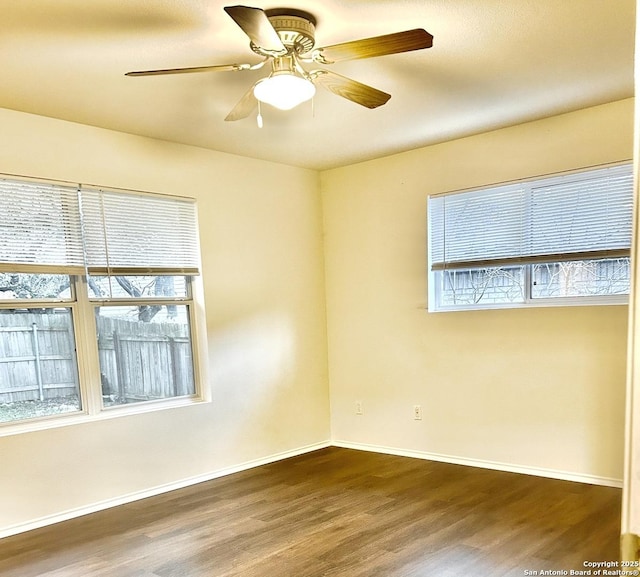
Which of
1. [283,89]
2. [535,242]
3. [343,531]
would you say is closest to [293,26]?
[283,89]

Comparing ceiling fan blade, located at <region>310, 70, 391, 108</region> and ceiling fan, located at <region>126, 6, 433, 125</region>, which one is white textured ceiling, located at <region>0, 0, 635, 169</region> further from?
ceiling fan blade, located at <region>310, 70, 391, 108</region>

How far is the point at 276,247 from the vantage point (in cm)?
408

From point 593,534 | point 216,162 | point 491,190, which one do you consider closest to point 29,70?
point 216,162

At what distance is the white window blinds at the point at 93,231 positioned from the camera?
2.79m

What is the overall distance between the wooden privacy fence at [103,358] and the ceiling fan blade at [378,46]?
224 cm

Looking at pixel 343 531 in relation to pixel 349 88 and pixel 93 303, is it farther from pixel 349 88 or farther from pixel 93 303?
pixel 349 88

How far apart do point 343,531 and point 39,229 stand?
2.46 metres

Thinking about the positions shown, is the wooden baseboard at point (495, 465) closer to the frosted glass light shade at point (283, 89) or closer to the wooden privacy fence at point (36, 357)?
the wooden privacy fence at point (36, 357)

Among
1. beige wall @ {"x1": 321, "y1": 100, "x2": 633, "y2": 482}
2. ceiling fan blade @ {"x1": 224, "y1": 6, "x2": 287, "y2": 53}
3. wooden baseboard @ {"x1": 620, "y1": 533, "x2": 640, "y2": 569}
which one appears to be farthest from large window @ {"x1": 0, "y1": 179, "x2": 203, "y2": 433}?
wooden baseboard @ {"x1": 620, "y1": 533, "x2": 640, "y2": 569}

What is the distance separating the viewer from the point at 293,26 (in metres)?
1.91

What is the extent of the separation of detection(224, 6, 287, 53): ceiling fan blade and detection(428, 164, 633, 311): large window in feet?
7.28

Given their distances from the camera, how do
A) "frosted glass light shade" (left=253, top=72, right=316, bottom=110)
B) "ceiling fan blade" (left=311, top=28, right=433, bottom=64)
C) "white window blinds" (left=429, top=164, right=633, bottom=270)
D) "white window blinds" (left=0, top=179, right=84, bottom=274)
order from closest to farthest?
"ceiling fan blade" (left=311, top=28, right=433, bottom=64) → "frosted glass light shade" (left=253, top=72, right=316, bottom=110) → "white window blinds" (left=0, top=179, right=84, bottom=274) → "white window blinds" (left=429, top=164, right=633, bottom=270)

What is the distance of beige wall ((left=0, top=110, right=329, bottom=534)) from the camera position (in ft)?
9.34

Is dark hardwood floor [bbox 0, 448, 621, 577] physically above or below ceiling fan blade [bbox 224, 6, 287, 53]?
below
